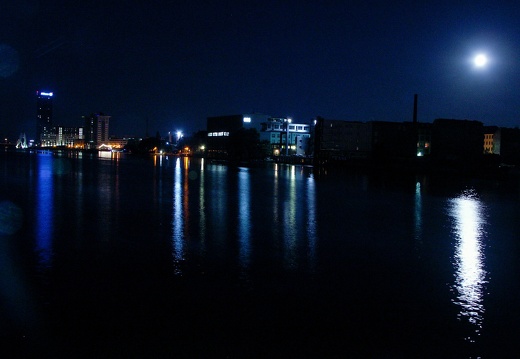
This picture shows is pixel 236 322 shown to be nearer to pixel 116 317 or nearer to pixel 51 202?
pixel 116 317

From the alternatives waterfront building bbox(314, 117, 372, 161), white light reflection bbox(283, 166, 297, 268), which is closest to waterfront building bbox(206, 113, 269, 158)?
waterfront building bbox(314, 117, 372, 161)

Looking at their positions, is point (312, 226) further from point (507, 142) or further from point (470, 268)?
point (507, 142)

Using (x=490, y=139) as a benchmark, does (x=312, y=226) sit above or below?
below

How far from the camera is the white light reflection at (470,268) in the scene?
7627 mm

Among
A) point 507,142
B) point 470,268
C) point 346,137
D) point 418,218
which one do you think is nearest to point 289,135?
point 346,137

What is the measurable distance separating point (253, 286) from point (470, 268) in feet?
16.5

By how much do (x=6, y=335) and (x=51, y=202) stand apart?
49.7 ft

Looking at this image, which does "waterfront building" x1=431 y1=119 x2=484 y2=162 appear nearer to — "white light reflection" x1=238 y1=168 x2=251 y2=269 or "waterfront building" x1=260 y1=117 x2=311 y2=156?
"waterfront building" x1=260 y1=117 x2=311 y2=156

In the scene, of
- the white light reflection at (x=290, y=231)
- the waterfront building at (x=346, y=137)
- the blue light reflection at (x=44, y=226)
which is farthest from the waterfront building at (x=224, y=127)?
the white light reflection at (x=290, y=231)

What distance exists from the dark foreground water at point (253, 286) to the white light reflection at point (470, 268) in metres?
0.04

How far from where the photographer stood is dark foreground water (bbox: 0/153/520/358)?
6.27 metres

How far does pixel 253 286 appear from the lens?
8.58m

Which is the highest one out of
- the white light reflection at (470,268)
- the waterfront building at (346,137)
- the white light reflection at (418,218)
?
the waterfront building at (346,137)

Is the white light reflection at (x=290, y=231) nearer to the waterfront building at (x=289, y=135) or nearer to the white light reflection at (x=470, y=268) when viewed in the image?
the white light reflection at (x=470, y=268)
